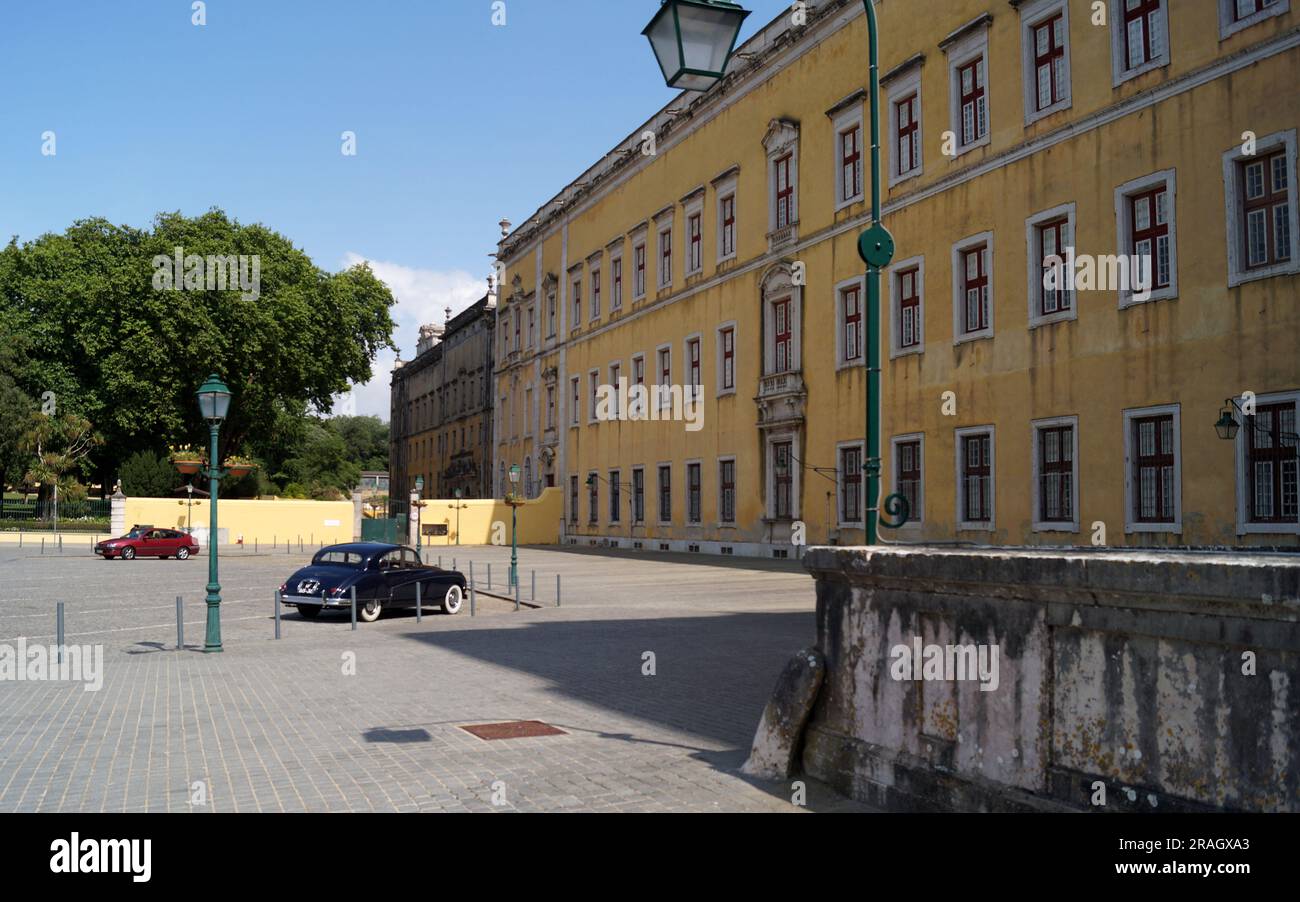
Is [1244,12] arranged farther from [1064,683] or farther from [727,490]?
[727,490]

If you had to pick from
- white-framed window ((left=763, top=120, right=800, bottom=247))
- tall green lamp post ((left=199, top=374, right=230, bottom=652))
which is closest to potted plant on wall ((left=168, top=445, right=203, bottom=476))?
white-framed window ((left=763, top=120, right=800, bottom=247))

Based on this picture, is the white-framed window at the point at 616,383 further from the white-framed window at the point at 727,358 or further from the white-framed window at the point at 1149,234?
the white-framed window at the point at 1149,234

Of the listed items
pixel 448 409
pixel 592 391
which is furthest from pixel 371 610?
pixel 448 409

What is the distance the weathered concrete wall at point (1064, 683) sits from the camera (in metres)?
4.64

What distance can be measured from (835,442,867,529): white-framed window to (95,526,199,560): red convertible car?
96.5 feet

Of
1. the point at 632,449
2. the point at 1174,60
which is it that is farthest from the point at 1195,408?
the point at 632,449

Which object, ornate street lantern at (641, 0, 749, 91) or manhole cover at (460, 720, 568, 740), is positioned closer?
ornate street lantern at (641, 0, 749, 91)

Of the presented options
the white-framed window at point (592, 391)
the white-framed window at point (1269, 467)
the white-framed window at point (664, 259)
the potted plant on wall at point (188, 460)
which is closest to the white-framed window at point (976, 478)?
the white-framed window at point (1269, 467)

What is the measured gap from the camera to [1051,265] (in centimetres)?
2667

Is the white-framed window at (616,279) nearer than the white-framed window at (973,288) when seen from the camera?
No

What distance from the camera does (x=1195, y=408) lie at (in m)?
23.0

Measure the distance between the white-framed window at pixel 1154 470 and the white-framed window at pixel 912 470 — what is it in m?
7.10

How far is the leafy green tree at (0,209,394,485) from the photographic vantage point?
57812mm

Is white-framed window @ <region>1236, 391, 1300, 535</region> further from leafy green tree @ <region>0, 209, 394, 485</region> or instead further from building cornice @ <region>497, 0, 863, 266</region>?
leafy green tree @ <region>0, 209, 394, 485</region>
